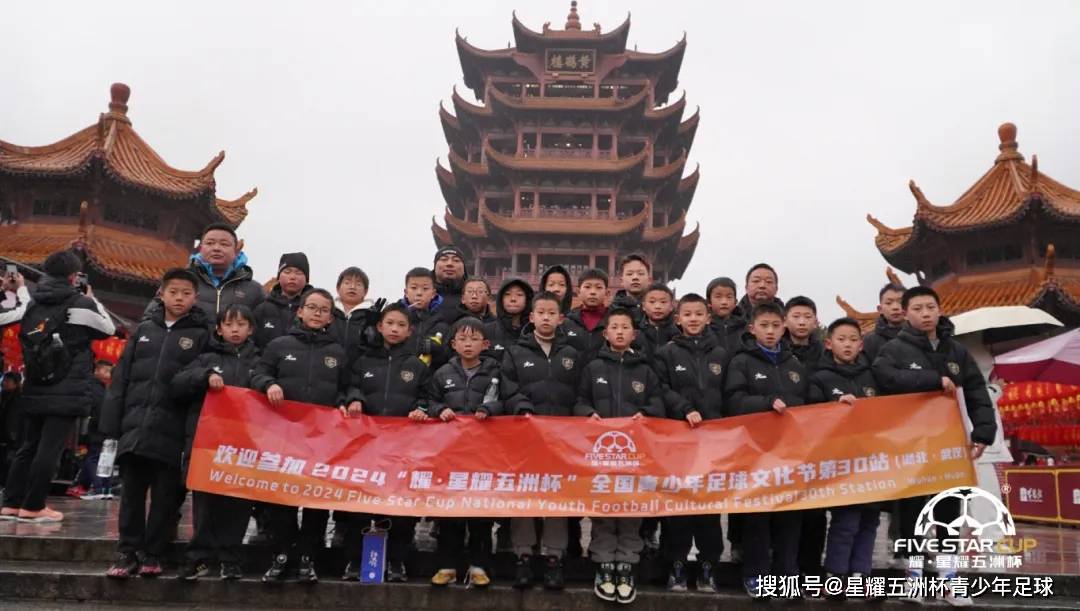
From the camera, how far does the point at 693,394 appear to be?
465cm

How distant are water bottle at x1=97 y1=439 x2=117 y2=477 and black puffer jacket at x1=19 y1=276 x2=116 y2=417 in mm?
2854

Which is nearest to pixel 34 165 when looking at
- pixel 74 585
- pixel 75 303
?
pixel 75 303

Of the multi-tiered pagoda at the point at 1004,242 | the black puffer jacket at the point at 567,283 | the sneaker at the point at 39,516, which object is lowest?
the sneaker at the point at 39,516

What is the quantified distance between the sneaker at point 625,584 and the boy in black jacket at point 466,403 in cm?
79

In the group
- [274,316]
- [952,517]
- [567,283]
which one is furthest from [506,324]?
[952,517]

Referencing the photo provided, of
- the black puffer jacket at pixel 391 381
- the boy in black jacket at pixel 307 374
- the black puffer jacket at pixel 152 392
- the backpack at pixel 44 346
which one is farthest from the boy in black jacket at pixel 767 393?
the backpack at pixel 44 346

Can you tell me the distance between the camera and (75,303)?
5.32 metres

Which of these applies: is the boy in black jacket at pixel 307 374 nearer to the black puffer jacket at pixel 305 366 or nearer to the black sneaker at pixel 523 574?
the black puffer jacket at pixel 305 366

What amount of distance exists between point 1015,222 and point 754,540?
52.7 ft

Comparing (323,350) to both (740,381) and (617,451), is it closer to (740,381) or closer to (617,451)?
(617,451)

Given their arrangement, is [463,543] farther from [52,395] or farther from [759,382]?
[52,395]

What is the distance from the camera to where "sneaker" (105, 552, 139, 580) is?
4051 mm

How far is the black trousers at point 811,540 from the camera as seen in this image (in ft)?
14.9

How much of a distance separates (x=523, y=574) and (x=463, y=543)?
454 millimetres
